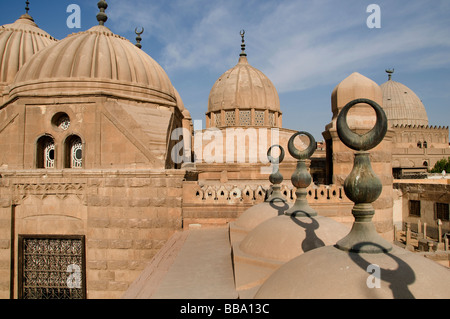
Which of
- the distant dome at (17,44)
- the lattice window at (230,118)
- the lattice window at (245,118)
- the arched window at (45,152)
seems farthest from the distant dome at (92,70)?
the lattice window at (245,118)

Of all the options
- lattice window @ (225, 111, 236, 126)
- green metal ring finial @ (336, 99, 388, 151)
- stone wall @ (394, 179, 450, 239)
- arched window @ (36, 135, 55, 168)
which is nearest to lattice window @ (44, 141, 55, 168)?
arched window @ (36, 135, 55, 168)

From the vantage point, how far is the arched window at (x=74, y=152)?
35.9 ft

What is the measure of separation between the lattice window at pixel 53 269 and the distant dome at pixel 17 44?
8.62 meters

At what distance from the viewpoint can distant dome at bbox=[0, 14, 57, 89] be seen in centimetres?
1478

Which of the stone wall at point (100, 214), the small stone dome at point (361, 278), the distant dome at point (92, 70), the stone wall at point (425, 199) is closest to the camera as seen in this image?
the small stone dome at point (361, 278)

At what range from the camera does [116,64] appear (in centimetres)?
1214

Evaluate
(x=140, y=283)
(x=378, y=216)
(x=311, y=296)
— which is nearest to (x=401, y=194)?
(x=378, y=216)

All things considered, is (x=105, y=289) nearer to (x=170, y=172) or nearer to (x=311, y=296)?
(x=170, y=172)

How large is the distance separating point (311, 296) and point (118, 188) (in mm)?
8267

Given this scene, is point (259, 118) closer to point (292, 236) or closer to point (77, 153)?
point (77, 153)

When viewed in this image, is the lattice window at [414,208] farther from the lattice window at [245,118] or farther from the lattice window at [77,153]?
the lattice window at [77,153]

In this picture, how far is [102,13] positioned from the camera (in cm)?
1391

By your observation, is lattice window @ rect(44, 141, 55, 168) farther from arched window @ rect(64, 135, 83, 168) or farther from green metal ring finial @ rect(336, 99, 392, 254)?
green metal ring finial @ rect(336, 99, 392, 254)

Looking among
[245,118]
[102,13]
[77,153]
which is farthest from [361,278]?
[245,118]
